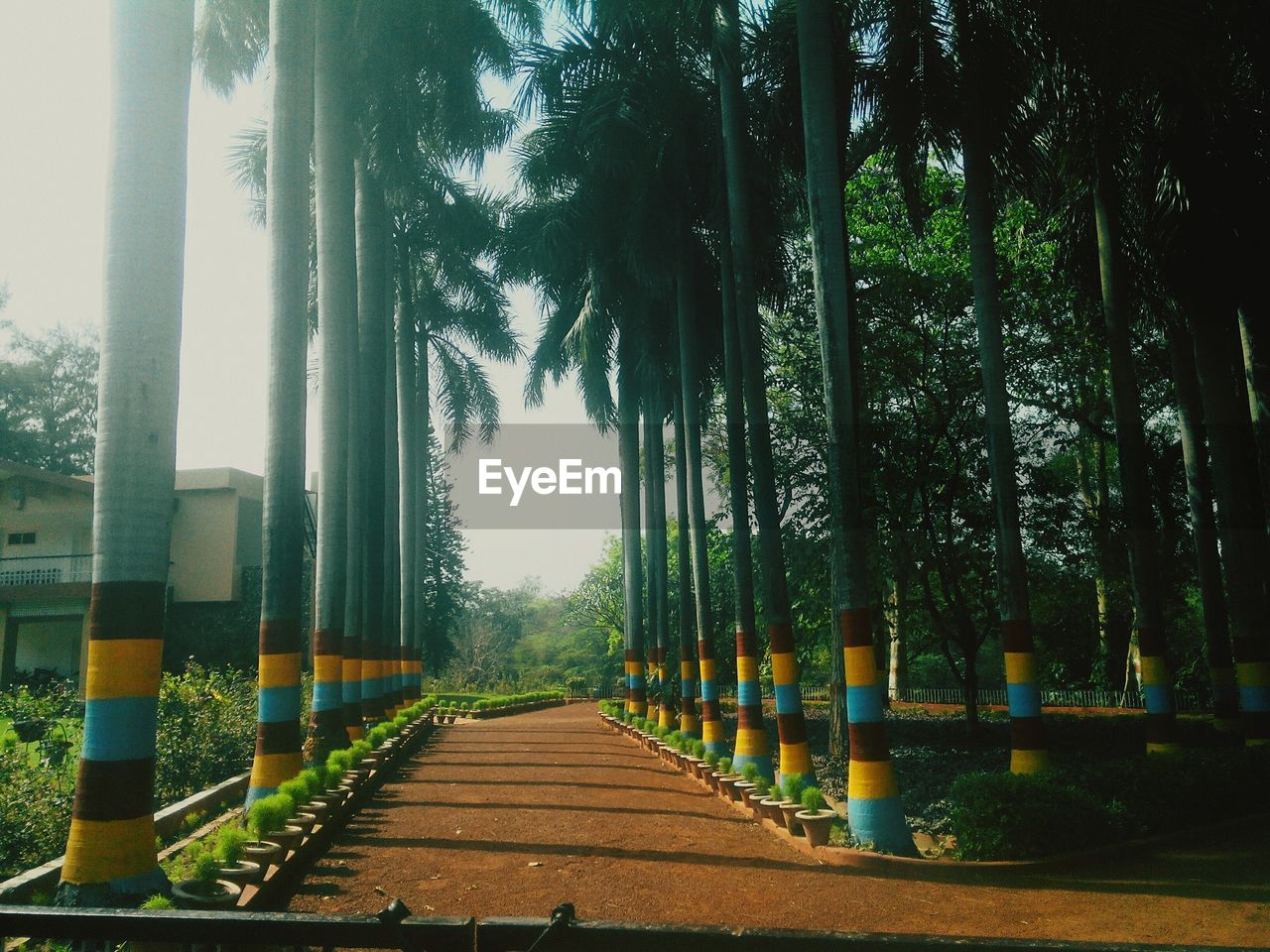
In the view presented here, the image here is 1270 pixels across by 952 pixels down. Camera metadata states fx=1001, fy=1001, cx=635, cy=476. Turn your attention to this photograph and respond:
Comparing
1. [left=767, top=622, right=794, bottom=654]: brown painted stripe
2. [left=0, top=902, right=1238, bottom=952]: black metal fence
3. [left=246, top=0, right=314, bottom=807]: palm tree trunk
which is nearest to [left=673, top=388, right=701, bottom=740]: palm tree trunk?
A: [left=767, top=622, right=794, bottom=654]: brown painted stripe

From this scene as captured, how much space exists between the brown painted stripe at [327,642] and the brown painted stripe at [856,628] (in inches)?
287

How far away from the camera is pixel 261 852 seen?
7.09 metres

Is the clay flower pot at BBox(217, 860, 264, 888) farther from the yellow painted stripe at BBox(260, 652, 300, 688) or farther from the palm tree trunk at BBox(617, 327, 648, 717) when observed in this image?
the palm tree trunk at BBox(617, 327, 648, 717)

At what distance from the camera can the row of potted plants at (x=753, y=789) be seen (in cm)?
1004

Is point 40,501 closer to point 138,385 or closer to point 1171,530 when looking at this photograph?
point 138,385

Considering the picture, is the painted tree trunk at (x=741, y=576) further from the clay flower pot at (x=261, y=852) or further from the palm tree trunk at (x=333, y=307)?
the clay flower pot at (x=261, y=852)

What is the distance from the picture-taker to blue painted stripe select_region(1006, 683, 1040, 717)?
38.2ft

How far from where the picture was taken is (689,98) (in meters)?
17.0

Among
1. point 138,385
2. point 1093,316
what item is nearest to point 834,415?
point 138,385

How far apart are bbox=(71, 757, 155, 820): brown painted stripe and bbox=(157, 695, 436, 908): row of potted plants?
0.53 meters

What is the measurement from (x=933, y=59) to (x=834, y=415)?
596 centimetres

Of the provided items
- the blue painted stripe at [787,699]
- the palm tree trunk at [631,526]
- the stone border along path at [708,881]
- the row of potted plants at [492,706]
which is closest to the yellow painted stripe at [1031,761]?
the stone border along path at [708,881]

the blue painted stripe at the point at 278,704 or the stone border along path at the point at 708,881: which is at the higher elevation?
the blue painted stripe at the point at 278,704

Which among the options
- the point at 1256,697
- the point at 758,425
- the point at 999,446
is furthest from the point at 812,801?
A: the point at 1256,697
